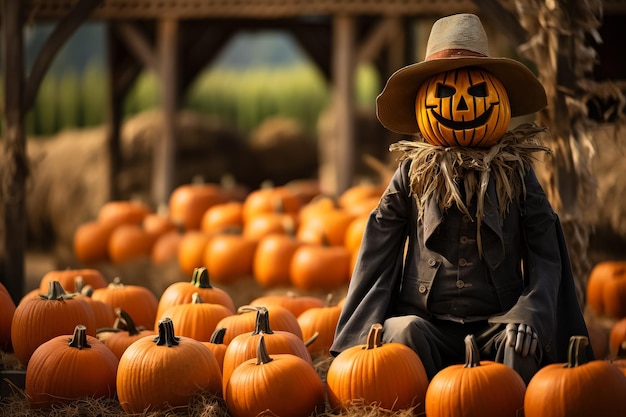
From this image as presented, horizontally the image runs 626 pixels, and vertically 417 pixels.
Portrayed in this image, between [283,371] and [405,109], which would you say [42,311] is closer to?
[283,371]

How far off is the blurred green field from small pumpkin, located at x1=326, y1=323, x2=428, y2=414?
9236mm

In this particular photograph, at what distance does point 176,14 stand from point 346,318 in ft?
19.8

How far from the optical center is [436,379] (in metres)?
3.73

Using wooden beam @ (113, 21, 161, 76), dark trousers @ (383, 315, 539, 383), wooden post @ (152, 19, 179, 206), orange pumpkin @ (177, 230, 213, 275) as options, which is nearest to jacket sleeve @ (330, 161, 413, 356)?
dark trousers @ (383, 315, 539, 383)

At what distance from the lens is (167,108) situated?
9977 mm

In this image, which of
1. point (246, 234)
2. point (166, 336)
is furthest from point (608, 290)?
point (166, 336)

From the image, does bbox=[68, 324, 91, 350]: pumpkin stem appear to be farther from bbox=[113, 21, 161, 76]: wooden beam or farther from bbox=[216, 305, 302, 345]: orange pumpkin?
bbox=[113, 21, 161, 76]: wooden beam

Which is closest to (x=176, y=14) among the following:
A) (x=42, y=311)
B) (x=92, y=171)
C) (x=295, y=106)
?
(x=92, y=171)

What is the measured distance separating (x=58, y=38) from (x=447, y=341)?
3229 millimetres

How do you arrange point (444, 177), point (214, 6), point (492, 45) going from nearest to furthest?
point (444, 177) < point (214, 6) < point (492, 45)

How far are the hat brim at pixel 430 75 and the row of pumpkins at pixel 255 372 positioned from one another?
100 cm

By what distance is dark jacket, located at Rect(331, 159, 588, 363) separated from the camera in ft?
13.4

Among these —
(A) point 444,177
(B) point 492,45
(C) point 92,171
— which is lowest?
(C) point 92,171

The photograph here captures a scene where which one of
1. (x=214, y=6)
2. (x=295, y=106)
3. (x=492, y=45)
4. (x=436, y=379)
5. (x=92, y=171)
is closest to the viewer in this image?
(x=436, y=379)
